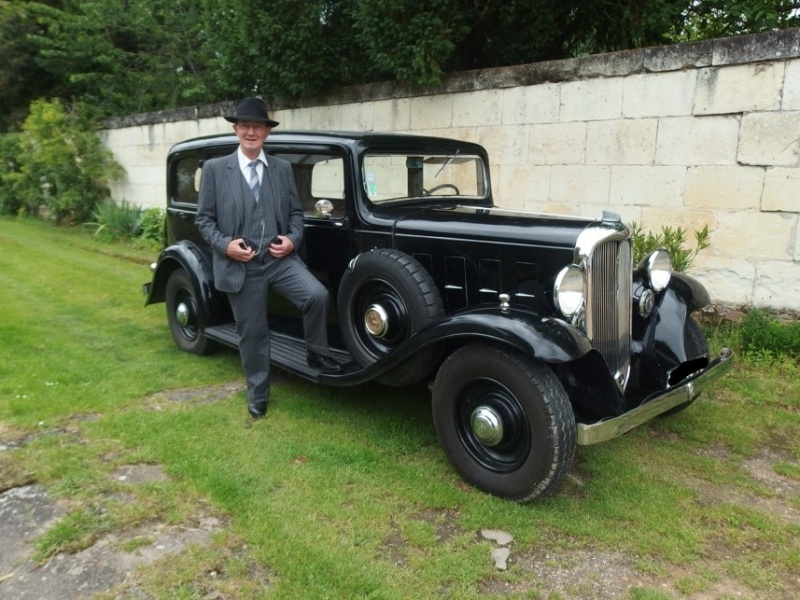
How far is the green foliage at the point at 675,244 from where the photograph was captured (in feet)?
16.4

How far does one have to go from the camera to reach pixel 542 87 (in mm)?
5918

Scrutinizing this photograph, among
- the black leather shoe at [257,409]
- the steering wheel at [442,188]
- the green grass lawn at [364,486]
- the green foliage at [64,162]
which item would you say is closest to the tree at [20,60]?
the green foliage at [64,162]

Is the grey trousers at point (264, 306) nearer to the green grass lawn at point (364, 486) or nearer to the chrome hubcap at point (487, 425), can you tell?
the green grass lawn at point (364, 486)

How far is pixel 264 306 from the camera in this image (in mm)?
3840

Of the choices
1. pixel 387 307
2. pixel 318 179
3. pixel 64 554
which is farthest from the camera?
pixel 318 179

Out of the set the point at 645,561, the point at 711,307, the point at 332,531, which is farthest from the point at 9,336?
the point at 711,307

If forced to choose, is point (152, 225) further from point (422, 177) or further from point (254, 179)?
point (422, 177)

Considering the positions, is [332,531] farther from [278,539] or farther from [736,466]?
[736,466]

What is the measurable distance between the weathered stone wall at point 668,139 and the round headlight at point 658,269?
1791mm

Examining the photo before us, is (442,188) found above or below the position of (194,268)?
above

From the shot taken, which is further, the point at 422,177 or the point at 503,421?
the point at 422,177

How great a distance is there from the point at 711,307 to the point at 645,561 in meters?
3.28

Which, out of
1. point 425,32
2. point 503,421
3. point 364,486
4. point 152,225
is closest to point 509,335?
point 503,421

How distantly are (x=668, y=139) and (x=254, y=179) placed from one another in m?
3.61
